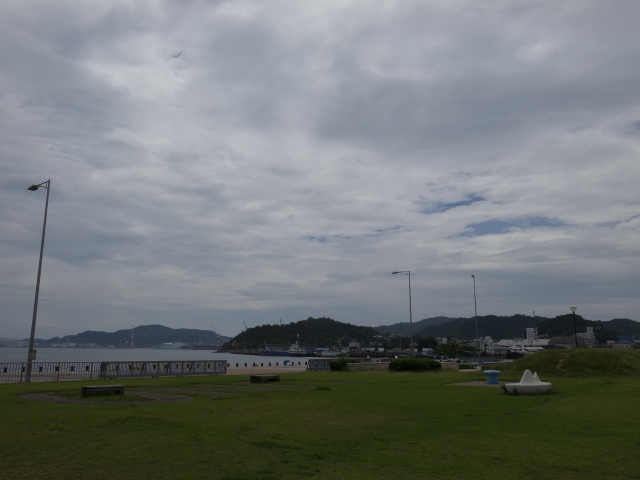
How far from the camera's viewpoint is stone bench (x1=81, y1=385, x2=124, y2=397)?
18516 millimetres

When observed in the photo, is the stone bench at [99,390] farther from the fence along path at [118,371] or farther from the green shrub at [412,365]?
the green shrub at [412,365]

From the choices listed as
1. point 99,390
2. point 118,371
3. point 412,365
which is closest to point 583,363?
point 412,365

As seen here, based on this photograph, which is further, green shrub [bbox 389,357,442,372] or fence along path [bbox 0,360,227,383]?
green shrub [bbox 389,357,442,372]

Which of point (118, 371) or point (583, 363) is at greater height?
point (583, 363)

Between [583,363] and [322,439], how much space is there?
2618 centimetres

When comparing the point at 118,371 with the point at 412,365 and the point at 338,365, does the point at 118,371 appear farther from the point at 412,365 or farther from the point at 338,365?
the point at 412,365

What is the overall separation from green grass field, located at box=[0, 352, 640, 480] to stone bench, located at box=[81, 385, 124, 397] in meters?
2.38

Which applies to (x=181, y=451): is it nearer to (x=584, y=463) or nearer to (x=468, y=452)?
(x=468, y=452)

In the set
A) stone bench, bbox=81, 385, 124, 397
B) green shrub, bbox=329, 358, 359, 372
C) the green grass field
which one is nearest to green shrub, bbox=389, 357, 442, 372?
green shrub, bbox=329, 358, 359, 372

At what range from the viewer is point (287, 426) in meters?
12.2

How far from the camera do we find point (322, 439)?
10.6 metres

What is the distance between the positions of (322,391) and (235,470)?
1430 centimetres

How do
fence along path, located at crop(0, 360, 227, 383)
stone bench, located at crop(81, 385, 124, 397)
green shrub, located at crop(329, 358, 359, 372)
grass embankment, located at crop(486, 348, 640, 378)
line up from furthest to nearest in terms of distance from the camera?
green shrub, located at crop(329, 358, 359, 372), grass embankment, located at crop(486, 348, 640, 378), fence along path, located at crop(0, 360, 227, 383), stone bench, located at crop(81, 385, 124, 397)

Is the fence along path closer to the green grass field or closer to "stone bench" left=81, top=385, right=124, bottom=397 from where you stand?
"stone bench" left=81, top=385, right=124, bottom=397
